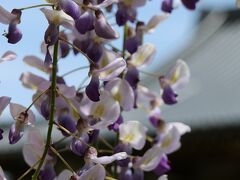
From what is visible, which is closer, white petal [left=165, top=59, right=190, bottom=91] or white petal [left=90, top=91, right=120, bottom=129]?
white petal [left=90, top=91, right=120, bottom=129]

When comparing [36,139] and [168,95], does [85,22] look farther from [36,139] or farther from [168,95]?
[168,95]

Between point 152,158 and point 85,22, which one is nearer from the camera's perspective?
point 85,22

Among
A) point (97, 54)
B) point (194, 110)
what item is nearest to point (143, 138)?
point (97, 54)

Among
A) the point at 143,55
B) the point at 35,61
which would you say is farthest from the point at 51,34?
the point at 143,55

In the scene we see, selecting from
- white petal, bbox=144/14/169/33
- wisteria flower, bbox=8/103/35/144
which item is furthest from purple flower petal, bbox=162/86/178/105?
wisteria flower, bbox=8/103/35/144

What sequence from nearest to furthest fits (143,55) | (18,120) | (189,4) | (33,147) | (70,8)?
1. (70,8)
2. (18,120)
3. (33,147)
4. (189,4)
5. (143,55)

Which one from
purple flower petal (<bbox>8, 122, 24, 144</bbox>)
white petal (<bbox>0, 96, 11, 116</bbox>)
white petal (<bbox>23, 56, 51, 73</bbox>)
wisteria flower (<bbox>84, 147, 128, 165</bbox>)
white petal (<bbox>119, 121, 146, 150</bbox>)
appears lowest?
white petal (<bbox>119, 121, 146, 150</bbox>)

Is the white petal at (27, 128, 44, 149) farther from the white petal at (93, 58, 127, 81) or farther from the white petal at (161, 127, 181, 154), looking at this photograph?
the white petal at (161, 127, 181, 154)
